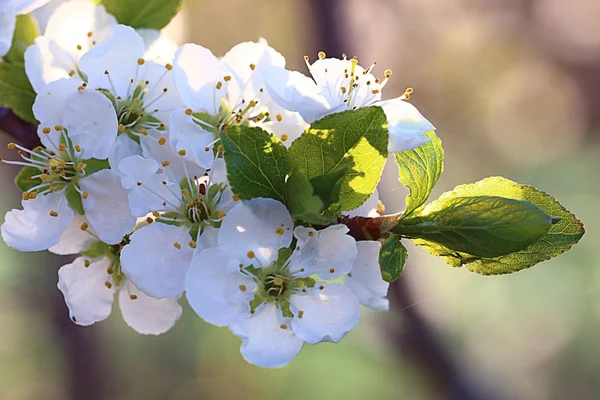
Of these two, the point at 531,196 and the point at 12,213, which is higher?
the point at 531,196

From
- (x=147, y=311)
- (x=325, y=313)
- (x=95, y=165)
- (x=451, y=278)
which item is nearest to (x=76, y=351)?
(x=451, y=278)

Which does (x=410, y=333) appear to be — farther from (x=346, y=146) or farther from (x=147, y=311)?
(x=346, y=146)

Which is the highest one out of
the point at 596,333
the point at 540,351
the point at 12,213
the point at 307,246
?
the point at 307,246

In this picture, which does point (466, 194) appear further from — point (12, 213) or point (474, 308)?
point (474, 308)

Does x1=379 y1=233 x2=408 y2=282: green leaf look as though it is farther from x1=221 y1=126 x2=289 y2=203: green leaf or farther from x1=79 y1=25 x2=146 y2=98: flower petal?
x1=79 y1=25 x2=146 y2=98: flower petal

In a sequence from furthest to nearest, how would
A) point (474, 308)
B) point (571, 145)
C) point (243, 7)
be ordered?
point (571, 145) → point (243, 7) → point (474, 308)

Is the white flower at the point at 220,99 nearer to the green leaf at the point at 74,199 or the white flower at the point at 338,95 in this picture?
the white flower at the point at 338,95

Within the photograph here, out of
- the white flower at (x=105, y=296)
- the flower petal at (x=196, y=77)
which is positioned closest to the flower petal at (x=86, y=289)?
the white flower at (x=105, y=296)

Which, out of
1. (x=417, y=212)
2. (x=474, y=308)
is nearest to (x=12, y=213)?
(x=417, y=212)
